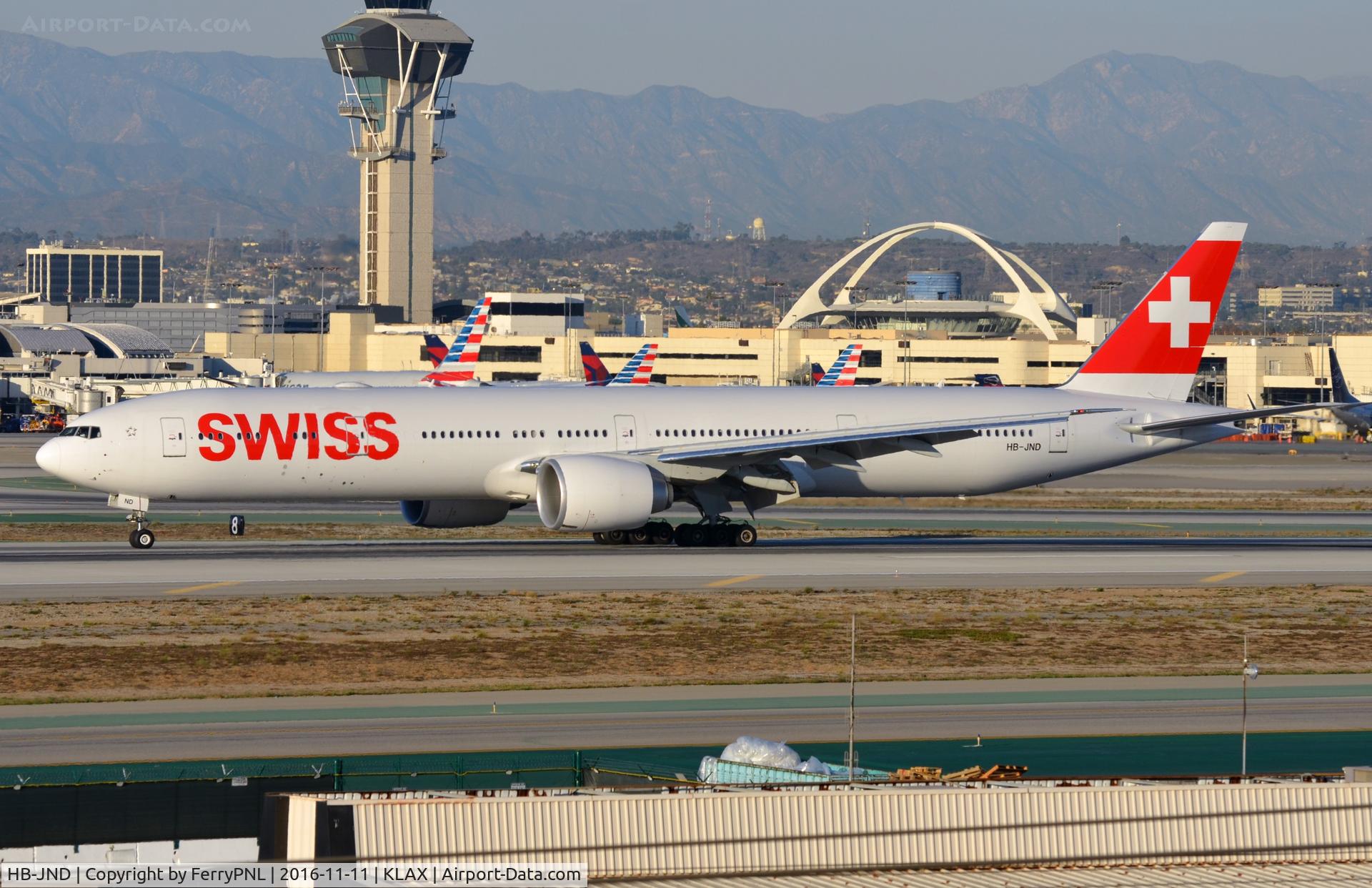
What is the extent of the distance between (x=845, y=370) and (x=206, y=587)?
238 ft

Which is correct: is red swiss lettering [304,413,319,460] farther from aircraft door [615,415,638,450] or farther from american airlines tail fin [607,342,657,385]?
american airlines tail fin [607,342,657,385]

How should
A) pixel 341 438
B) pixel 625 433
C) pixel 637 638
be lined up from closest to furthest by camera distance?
pixel 637 638 < pixel 341 438 < pixel 625 433

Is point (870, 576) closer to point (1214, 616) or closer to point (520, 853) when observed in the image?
point (1214, 616)

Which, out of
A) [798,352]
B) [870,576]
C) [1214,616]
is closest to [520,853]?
[1214,616]

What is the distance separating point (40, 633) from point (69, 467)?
13.2m

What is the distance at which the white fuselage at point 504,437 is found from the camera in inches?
1837

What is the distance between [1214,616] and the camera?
38.5 metres

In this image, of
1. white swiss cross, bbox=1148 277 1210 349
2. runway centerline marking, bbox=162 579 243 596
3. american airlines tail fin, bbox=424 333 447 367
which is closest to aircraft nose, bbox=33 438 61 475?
runway centerline marking, bbox=162 579 243 596

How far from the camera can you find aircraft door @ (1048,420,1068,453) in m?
52.5

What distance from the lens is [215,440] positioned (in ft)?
153

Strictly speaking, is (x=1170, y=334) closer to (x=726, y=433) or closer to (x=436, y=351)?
(x=726, y=433)

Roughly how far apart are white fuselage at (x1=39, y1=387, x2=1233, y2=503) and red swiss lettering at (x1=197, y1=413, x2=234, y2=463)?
38 mm

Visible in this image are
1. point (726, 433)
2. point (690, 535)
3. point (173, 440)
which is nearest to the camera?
point (173, 440)

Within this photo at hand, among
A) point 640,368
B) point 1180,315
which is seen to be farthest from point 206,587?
point 640,368
